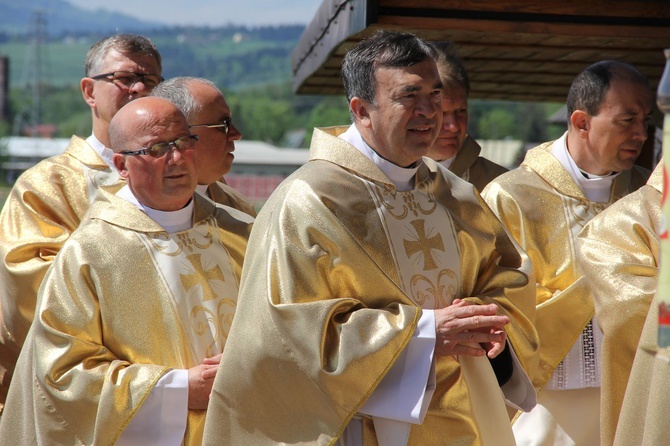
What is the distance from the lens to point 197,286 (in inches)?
150

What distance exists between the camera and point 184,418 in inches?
142

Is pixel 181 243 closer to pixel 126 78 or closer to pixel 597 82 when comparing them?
pixel 126 78

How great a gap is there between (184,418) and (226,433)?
28 cm

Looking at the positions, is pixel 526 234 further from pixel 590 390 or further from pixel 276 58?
pixel 276 58

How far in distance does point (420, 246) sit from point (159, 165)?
0.98 meters

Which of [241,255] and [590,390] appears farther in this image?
[590,390]

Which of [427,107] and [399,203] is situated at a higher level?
[427,107]

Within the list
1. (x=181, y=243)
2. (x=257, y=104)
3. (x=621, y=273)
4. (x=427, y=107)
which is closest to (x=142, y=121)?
(x=181, y=243)

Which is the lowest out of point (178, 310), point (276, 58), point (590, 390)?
point (276, 58)

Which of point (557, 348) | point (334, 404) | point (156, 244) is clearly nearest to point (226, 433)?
point (334, 404)

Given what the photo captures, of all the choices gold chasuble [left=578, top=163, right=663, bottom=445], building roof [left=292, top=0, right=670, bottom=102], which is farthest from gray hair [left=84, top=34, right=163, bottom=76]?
gold chasuble [left=578, top=163, right=663, bottom=445]

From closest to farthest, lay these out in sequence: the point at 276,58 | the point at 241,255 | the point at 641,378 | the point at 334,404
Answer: the point at 334,404, the point at 641,378, the point at 241,255, the point at 276,58

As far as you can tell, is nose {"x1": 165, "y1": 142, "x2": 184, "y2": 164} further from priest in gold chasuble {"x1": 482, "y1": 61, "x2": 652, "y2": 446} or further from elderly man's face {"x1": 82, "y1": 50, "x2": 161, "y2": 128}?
priest in gold chasuble {"x1": 482, "y1": 61, "x2": 652, "y2": 446}

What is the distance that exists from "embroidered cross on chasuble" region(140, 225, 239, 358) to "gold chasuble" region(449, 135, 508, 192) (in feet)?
7.11
